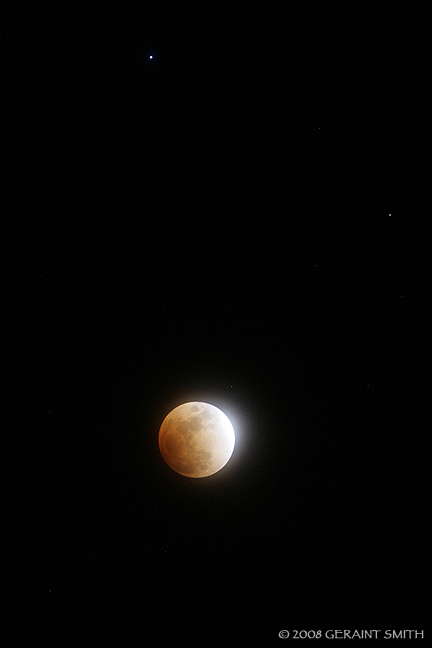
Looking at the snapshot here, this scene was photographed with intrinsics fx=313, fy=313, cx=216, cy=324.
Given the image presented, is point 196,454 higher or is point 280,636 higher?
point 196,454

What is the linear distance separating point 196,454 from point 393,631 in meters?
3.55

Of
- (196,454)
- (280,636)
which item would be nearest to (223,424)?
(196,454)

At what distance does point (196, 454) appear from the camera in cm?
321

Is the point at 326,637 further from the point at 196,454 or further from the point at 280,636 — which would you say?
the point at 196,454

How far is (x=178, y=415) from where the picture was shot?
3420 mm

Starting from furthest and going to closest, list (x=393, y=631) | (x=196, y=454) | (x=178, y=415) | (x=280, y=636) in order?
(x=280, y=636) < (x=393, y=631) < (x=178, y=415) < (x=196, y=454)

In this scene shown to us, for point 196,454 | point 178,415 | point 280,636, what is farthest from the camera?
point 280,636

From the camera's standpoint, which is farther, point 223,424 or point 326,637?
point 326,637

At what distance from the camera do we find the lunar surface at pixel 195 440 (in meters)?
3.22

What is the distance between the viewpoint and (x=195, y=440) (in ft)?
10.5

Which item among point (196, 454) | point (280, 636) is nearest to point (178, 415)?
point (196, 454)

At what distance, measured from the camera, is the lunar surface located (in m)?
3.22

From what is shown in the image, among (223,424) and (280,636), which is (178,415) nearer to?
(223,424)

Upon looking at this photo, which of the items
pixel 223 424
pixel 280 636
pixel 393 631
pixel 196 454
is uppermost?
pixel 223 424
